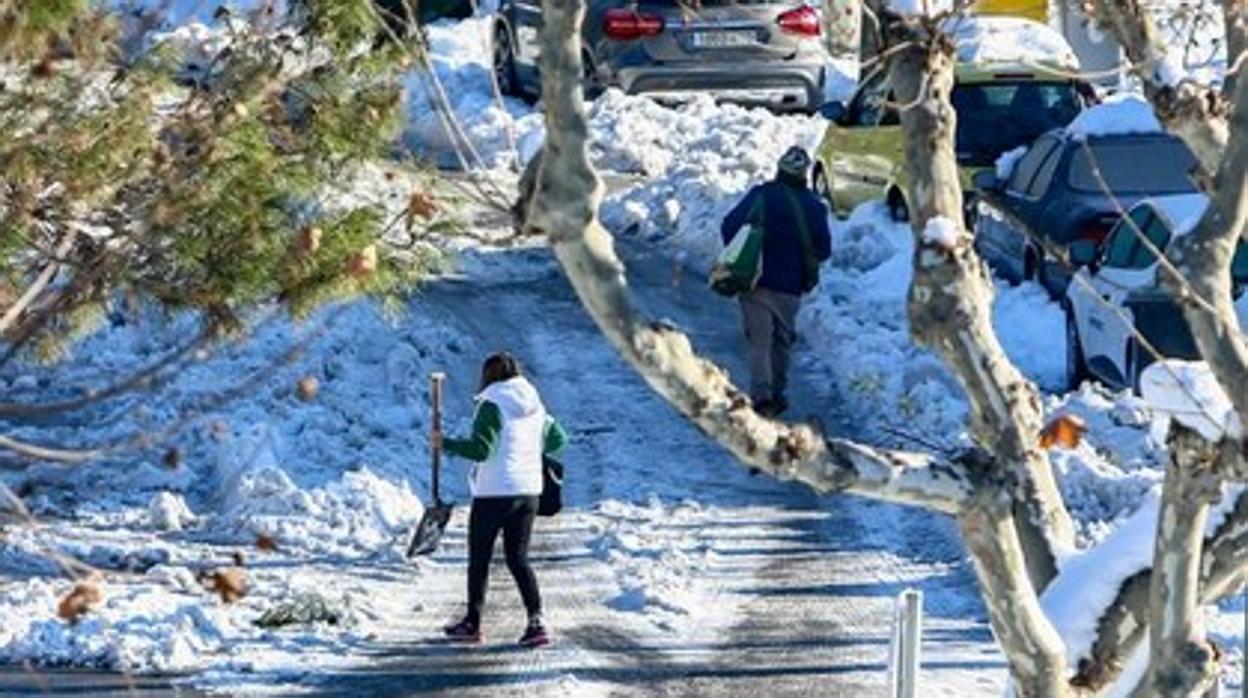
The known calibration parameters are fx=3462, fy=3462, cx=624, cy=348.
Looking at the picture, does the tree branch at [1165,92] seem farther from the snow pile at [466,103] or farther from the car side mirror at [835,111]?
the car side mirror at [835,111]

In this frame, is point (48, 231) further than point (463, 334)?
No

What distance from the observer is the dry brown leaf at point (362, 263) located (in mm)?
10578

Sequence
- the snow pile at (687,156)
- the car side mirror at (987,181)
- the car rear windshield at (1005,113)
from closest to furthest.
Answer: the car side mirror at (987,181)
the car rear windshield at (1005,113)
the snow pile at (687,156)

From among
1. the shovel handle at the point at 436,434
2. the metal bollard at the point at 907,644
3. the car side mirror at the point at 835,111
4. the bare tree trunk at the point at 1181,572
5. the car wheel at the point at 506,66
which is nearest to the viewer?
the bare tree trunk at the point at 1181,572

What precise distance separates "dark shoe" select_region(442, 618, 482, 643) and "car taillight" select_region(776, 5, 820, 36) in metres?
16.1

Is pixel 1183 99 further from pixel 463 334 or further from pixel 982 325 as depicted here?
pixel 463 334

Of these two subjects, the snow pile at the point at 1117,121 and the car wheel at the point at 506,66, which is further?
the car wheel at the point at 506,66

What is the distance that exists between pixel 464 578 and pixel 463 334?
6596 millimetres

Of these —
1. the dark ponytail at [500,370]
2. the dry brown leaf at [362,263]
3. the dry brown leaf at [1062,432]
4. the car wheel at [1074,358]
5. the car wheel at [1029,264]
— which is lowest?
the car wheel at [1029,264]

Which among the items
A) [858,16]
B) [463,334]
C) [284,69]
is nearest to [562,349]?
[463,334]

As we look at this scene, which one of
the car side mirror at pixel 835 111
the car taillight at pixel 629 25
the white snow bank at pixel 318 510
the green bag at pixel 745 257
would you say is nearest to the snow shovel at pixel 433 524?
the white snow bank at pixel 318 510

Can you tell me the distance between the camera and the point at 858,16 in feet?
35.8

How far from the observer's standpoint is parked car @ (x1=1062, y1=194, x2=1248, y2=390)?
18969mm

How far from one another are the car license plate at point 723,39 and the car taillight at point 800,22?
1.32 feet
